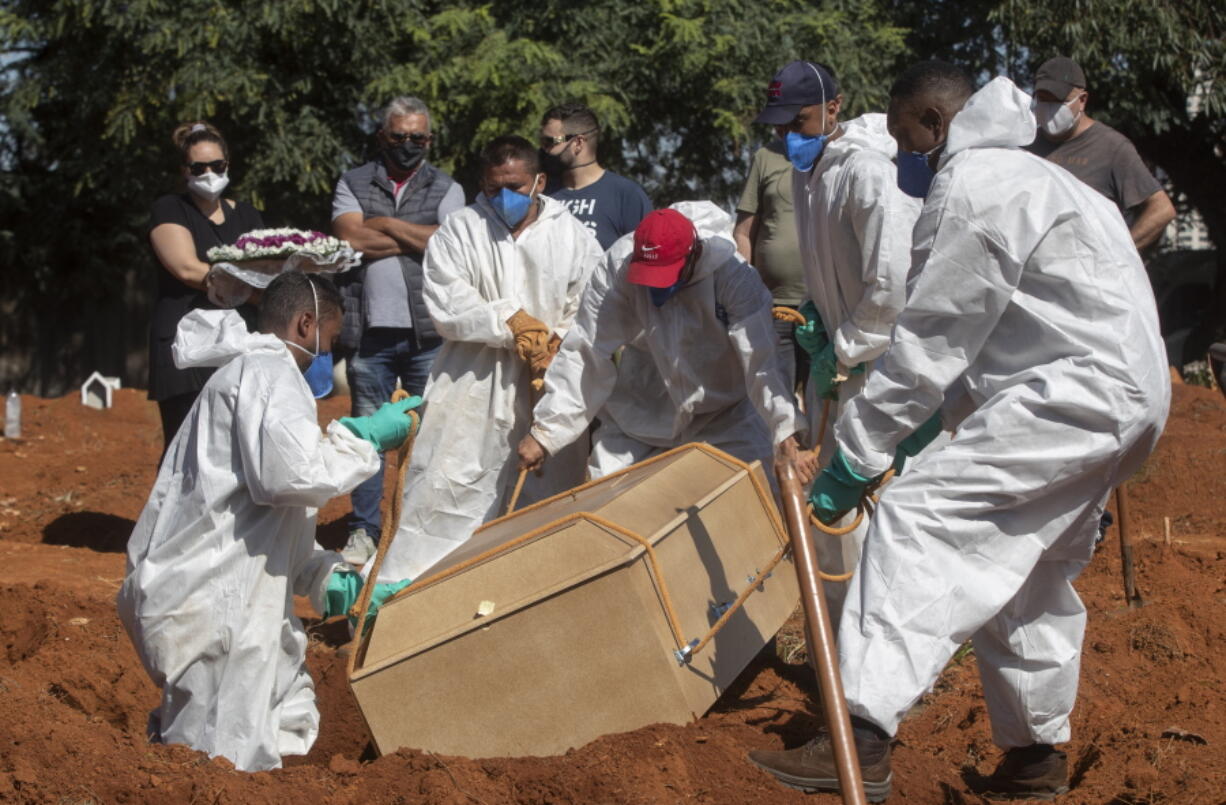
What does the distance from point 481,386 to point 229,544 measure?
2138 millimetres

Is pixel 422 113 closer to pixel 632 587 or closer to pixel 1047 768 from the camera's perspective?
pixel 632 587

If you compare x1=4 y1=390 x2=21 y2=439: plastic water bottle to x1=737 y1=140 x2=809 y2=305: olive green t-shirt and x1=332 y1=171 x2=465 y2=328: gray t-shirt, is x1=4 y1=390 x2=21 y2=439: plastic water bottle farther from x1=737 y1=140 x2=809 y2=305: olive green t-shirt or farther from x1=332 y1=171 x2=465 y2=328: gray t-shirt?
x1=737 y1=140 x2=809 y2=305: olive green t-shirt

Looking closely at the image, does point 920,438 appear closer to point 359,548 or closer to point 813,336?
point 813,336

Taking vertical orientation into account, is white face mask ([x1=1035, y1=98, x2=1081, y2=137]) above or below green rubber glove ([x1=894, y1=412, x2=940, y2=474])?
below

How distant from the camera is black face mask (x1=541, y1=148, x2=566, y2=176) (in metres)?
6.69

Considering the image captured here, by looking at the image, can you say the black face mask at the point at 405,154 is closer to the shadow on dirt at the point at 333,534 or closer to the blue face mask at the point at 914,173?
the shadow on dirt at the point at 333,534

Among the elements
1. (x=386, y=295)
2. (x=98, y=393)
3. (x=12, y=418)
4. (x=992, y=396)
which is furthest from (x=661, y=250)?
(x=98, y=393)

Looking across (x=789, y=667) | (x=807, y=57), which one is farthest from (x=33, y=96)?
(x=789, y=667)

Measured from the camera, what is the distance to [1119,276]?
3.57 meters

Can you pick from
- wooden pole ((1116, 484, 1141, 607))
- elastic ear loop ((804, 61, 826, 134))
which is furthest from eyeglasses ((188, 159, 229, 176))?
wooden pole ((1116, 484, 1141, 607))

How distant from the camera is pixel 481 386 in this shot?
614 centimetres

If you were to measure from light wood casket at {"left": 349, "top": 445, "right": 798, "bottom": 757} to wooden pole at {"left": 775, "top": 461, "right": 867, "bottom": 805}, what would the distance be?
1.88 feet

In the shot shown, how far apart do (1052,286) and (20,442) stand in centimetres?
944

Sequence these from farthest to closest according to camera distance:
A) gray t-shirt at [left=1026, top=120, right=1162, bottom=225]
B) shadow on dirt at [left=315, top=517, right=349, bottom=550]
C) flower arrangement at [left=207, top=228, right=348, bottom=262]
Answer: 1. shadow on dirt at [left=315, top=517, right=349, bottom=550]
2. gray t-shirt at [left=1026, top=120, right=1162, bottom=225]
3. flower arrangement at [left=207, top=228, right=348, bottom=262]
